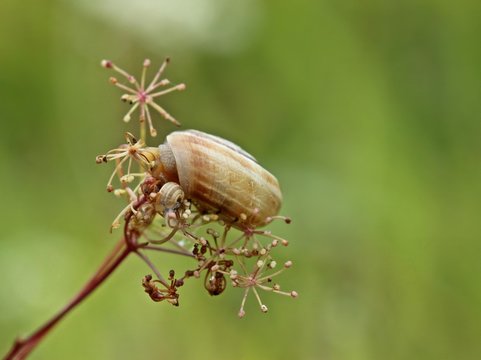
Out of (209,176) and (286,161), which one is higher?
(286,161)

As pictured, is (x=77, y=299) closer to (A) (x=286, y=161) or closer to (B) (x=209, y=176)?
(B) (x=209, y=176)

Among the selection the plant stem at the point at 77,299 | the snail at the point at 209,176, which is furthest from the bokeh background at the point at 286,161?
the snail at the point at 209,176

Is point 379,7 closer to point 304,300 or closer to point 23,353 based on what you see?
point 304,300

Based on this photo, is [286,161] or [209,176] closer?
[209,176]

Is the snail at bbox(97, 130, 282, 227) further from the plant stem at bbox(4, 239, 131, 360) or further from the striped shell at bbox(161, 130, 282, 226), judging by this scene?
the plant stem at bbox(4, 239, 131, 360)

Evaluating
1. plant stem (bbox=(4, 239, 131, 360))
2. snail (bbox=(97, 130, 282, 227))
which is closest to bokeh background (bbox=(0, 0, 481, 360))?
plant stem (bbox=(4, 239, 131, 360))

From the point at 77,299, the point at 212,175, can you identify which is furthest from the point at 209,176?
the point at 77,299

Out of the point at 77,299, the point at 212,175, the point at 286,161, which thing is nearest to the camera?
the point at 212,175

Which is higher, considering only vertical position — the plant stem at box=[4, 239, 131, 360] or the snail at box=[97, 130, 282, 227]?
the snail at box=[97, 130, 282, 227]
